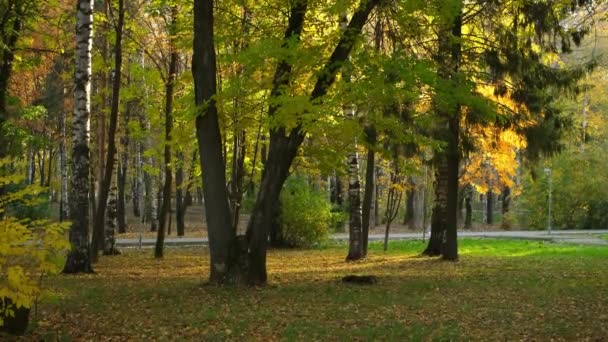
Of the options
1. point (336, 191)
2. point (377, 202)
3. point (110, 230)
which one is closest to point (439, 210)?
point (110, 230)

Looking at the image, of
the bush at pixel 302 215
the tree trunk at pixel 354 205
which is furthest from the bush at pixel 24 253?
the bush at pixel 302 215

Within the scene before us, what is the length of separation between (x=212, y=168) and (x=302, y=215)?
43.7ft

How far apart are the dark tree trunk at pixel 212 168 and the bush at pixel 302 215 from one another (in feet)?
42.9

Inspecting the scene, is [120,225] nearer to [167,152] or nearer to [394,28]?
[167,152]

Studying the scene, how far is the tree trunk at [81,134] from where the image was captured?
42.9 feet

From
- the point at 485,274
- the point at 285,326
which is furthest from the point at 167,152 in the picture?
the point at 285,326

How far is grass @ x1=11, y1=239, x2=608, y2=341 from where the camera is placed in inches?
303

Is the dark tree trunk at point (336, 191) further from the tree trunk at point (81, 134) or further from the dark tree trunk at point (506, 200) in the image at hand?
the tree trunk at point (81, 134)

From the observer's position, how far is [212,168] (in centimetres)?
1127

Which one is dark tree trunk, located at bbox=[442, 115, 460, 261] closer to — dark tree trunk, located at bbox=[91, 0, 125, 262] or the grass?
the grass

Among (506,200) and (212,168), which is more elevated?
(212,168)

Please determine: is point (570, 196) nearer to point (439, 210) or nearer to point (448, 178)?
point (439, 210)

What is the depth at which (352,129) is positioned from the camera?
35.5 feet

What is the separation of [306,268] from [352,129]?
603 cm
